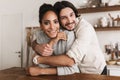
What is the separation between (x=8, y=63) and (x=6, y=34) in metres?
0.70

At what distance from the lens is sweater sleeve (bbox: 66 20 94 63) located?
1360mm

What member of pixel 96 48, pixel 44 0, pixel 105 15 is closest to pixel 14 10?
pixel 44 0

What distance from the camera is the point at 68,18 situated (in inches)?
59.0

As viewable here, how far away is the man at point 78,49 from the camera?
135cm

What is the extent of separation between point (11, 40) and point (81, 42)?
3.72 meters

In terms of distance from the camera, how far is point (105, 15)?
3.94 meters

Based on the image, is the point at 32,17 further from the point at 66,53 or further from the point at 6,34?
the point at 66,53

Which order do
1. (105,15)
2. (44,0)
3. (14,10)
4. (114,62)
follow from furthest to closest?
(14,10) < (44,0) < (105,15) < (114,62)

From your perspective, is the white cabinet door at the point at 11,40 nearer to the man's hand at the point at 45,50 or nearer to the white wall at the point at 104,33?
the white wall at the point at 104,33

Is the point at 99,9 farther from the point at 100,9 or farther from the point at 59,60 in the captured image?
the point at 59,60

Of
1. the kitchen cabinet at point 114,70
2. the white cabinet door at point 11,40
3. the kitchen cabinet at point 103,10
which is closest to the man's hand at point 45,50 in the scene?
the kitchen cabinet at point 114,70

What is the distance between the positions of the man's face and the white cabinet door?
341 cm

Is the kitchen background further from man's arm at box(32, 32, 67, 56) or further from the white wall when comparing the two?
man's arm at box(32, 32, 67, 56)

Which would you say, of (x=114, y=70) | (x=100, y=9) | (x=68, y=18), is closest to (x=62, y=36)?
(x=68, y=18)
